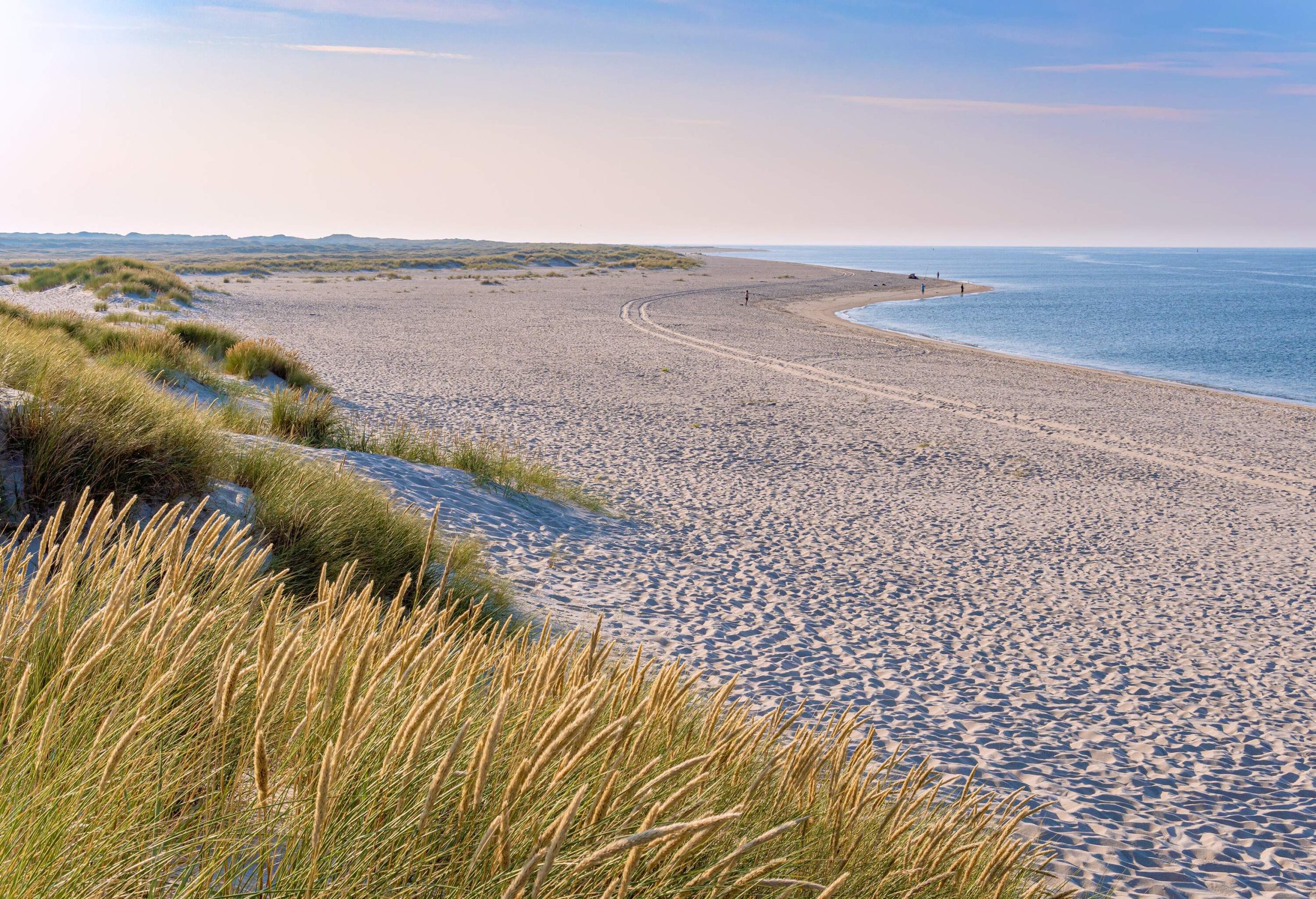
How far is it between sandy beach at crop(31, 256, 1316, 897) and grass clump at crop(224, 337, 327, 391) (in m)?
0.84

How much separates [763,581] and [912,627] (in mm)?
1427

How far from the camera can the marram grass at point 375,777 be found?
151 centimetres

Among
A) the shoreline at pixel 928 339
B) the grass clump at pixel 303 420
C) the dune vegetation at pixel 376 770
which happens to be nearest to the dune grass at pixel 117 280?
the grass clump at pixel 303 420

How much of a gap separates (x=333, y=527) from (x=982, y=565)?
255 inches

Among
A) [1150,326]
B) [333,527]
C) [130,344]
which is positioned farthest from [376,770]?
[1150,326]

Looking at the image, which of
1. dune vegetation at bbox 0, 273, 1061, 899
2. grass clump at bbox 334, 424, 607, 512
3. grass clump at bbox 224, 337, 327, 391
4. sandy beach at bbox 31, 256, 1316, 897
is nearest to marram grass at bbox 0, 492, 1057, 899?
dune vegetation at bbox 0, 273, 1061, 899

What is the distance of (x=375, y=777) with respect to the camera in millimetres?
1801

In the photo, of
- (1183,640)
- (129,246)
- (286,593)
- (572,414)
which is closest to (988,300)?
(572,414)

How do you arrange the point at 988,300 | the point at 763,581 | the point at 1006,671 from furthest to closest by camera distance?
1. the point at 988,300
2. the point at 763,581
3. the point at 1006,671

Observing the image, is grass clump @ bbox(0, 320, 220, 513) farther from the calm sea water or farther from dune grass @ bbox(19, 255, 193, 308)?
the calm sea water

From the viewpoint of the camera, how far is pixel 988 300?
72.2m

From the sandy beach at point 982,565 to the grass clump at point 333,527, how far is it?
934 mm

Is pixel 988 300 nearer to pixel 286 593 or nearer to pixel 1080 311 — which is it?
pixel 1080 311

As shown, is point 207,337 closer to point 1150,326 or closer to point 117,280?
point 117,280
